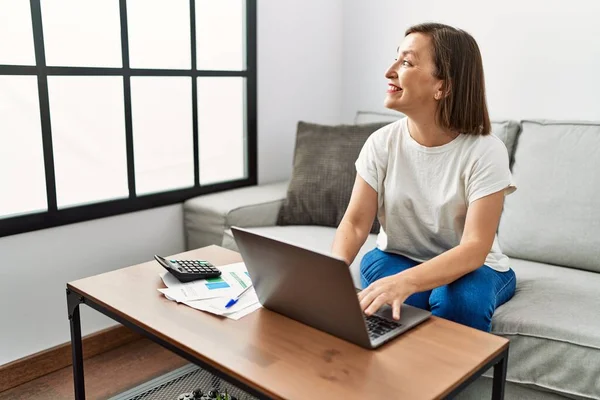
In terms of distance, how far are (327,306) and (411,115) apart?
67cm

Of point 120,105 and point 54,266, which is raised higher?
point 120,105

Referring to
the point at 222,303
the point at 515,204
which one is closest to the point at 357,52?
the point at 515,204

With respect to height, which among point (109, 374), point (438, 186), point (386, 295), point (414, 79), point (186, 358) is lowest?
point (109, 374)

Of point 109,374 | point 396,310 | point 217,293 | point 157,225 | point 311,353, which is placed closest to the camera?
point 311,353

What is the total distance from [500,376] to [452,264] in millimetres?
302

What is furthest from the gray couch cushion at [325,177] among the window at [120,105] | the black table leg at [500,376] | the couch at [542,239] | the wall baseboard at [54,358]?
the black table leg at [500,376]

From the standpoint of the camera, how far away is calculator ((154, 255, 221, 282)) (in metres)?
1.49

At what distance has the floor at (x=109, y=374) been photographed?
6.55ft

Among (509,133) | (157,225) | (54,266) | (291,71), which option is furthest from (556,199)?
(54,266)

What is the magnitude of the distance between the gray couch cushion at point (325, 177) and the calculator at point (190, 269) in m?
0.91

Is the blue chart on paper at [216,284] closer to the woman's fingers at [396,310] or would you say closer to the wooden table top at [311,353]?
the wooden table top at [311,353]

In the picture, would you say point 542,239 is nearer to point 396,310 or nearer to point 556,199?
point 556,199

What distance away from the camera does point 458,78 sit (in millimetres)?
1551

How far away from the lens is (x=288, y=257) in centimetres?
A: 113
